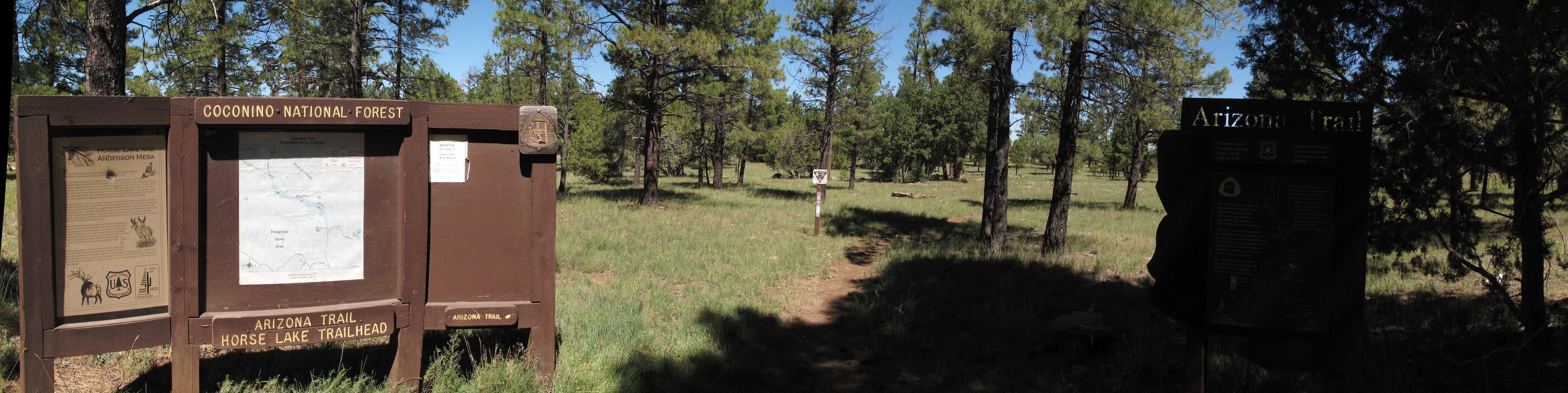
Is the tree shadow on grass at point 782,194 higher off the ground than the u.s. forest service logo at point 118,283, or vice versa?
the u.s. forest service logo at point 118,283

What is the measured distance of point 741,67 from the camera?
757 inches

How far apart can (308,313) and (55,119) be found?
1.42 metres

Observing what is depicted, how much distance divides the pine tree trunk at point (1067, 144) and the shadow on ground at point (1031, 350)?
9.30ft

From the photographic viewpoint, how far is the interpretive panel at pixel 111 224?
12.1 ft

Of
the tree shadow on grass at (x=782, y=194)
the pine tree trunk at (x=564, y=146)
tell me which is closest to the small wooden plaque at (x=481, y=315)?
the pine tree trunk at (x=564, y=146)

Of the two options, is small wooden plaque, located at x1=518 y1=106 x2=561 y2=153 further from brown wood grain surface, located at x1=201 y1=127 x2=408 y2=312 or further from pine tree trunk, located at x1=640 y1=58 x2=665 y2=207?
pine tree trunk, located at x1=640 y1=58 x2=665 y2=207

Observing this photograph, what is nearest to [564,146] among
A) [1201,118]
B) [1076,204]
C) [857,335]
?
[1076,204]

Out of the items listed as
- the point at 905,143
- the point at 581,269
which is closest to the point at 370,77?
the point at 581,269

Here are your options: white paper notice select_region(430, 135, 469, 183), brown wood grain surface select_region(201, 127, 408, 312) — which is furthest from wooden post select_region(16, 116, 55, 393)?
white paper notice select_region(430, 135, 469, 183)

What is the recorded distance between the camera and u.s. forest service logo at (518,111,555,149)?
437 centimetres

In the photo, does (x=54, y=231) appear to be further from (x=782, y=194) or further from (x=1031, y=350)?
Answer: (x=782, y=194)

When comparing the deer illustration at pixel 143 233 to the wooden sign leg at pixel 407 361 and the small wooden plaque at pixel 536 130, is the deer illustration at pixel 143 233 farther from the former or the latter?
the small wooden plaque at pixel 536 130

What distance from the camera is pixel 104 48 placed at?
19.2ft

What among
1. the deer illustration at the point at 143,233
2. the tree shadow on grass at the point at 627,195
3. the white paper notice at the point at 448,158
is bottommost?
the tree shadow on grass at the point at 627,195
